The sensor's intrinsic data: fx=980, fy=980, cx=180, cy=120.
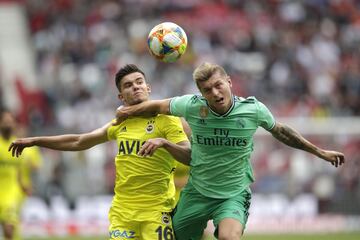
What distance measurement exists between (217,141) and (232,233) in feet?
3.07

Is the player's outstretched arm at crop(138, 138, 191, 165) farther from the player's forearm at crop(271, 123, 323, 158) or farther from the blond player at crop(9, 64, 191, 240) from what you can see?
the player's forearm at crop(271, 123, 323, 158)

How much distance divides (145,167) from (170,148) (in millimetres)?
477

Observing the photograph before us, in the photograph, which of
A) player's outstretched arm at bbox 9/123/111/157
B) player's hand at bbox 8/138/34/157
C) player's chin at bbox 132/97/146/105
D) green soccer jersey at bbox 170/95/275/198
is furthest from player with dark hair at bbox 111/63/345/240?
player's hand at bbox 8/138/34/157

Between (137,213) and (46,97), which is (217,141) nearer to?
(137,213)

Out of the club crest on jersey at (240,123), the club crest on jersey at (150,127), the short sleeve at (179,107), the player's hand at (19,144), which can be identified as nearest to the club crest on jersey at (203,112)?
the short sleeve at (179,107)

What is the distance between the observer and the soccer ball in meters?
9.94

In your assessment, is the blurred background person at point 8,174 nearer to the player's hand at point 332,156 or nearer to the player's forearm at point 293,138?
the player's forearm at point 293,138

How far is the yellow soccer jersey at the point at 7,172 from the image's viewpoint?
47.8ft

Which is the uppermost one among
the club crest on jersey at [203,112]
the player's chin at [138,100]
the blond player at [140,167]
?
the player's chin at [138,100]

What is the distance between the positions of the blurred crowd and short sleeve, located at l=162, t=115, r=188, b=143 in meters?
10.7

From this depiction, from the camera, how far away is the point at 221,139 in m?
9.36

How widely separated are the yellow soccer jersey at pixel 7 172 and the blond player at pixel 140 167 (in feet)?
16.4

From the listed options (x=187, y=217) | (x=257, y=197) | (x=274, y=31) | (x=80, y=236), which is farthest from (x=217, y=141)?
(x=274, y=31)

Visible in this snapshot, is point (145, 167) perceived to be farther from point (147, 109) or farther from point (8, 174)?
point (8, 174)
